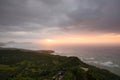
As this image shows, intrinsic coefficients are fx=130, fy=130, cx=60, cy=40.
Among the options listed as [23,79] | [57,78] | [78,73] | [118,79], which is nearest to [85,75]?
[78,73]

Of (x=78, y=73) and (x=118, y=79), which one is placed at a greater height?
(x=78, y=73)

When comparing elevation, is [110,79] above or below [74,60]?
below

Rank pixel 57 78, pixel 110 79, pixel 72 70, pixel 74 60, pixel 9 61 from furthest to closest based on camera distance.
Result: 1. pixel 9 61
2. pixel 74 60
3. pixel 110 79
4. pixel 72 70
5. pixel 57 78

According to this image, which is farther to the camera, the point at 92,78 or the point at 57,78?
the point at 92,78

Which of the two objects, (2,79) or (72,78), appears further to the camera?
(2,79)

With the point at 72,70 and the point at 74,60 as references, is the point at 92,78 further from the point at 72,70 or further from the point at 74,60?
the point at 74,60

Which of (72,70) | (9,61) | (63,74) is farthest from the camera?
(9,61)

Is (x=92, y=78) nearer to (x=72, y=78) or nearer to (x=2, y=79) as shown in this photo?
(x=72, y=78)

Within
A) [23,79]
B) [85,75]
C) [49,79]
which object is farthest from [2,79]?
[85,75]

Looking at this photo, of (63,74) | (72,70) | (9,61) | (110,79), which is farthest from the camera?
(9,61)
